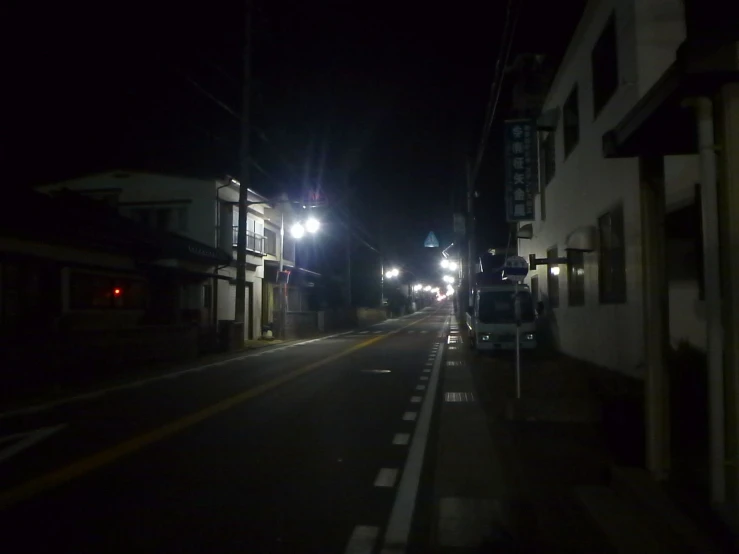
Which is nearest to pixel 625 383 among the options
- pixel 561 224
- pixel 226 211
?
pixel 561 224

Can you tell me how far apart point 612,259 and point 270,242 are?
26.6 meters

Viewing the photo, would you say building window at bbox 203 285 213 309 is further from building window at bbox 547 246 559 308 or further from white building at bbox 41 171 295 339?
building window at bbox 547 246 559 308

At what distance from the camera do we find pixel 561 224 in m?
20.9

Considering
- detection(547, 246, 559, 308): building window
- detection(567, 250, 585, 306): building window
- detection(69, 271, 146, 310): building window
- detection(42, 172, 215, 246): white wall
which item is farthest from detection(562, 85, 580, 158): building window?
detection(42, 172, 215, 246): white wall

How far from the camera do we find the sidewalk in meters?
5.43

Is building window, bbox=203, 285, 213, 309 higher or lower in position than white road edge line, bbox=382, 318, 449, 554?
higher

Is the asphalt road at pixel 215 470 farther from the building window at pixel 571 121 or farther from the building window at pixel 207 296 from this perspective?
the building window at pixel 207 296

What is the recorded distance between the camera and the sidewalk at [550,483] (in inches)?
214

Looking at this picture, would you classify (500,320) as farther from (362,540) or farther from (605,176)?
(362,540)

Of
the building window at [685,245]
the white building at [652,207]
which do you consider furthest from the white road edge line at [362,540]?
the building window at [685,245]

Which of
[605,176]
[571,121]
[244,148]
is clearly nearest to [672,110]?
[605,176]

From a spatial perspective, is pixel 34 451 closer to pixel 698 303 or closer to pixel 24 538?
pixel 24 538

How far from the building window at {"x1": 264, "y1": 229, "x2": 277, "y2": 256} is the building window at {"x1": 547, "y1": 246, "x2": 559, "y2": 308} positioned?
18870 millimetres

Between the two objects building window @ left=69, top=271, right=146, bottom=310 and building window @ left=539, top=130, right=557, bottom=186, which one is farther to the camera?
building window @ left=539, top=130, right=557, bottom=186
